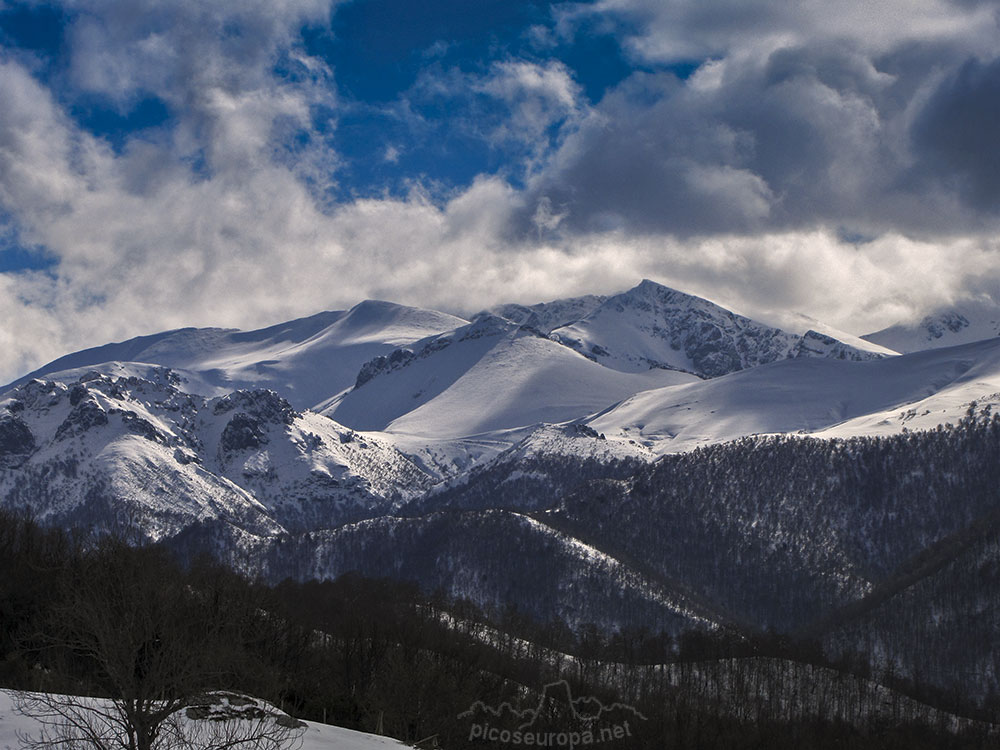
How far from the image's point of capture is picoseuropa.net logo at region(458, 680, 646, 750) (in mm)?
79938

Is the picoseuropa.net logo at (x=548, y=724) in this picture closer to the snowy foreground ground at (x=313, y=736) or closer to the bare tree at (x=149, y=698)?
the snowy foreground ground at (x=313, y=736)

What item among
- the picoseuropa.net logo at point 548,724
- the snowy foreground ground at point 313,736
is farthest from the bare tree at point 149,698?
the picoseuropa.net logo at point 548,724

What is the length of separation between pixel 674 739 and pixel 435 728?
149 ft

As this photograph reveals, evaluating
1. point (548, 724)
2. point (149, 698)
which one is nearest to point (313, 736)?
point (149, 698)

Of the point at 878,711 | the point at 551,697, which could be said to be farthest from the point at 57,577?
the point at 878,711

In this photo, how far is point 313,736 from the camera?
178 ft

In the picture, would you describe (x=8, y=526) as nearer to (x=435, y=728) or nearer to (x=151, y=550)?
(x=151, y=550)

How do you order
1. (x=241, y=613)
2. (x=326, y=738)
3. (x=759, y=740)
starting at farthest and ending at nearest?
1. (x=759, y=740)
2. (x=241, y=613)
3. (x=326, y=738)

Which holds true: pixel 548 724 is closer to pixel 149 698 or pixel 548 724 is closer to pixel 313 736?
pixel 313 736

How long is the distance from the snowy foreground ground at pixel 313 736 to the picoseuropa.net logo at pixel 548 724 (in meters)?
19.2

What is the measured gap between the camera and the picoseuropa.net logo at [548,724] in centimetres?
7994

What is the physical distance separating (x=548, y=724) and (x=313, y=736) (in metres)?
40.1

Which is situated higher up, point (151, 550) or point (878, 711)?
point (151, 550)

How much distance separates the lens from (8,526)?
110562mm
